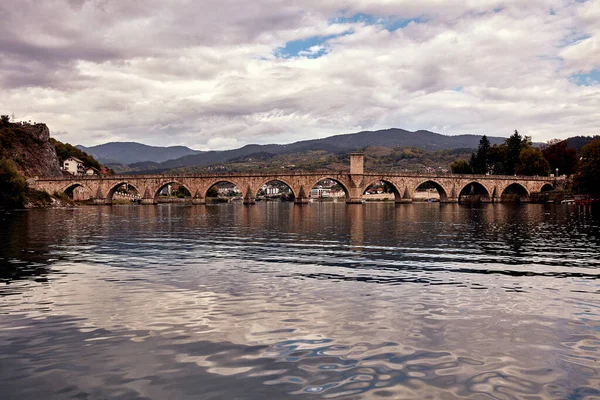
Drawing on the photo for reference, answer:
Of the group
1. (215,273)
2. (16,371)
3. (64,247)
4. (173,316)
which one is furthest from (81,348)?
(64,247)

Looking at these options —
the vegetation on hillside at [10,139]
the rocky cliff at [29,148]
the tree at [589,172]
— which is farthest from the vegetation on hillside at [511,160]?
the vegetation on hillside at [10,139]

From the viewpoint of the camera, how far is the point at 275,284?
13148 mm

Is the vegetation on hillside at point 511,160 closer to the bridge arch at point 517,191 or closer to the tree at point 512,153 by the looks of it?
the tree at point 512,153

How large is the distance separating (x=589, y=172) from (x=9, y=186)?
8626 centimetres

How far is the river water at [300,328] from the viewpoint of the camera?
6438 millimetres

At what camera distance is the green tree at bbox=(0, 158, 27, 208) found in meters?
64.6

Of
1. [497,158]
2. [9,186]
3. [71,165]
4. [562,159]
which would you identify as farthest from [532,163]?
[71,165]

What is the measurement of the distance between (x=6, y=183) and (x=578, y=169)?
8801cm

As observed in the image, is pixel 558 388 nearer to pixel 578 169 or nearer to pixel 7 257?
pixel 7 257

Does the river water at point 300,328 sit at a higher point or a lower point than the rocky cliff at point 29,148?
lower

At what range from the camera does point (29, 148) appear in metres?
101

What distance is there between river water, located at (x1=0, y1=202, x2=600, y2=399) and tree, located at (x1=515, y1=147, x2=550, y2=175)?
331ft

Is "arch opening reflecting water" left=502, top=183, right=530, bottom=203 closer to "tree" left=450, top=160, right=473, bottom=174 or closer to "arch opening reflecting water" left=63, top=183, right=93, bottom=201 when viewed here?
"tree" left=450, top=160, right=473, bottom=174

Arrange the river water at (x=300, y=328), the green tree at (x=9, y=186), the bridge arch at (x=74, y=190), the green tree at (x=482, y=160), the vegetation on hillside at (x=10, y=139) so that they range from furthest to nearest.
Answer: the green tree at (x=482, y=160), the bridge arch at (x=74, y=190), the vegetation on hillside at (x=10, y=139), the green tree at (x=9, y=186), the river water at (x=300, y=328)
